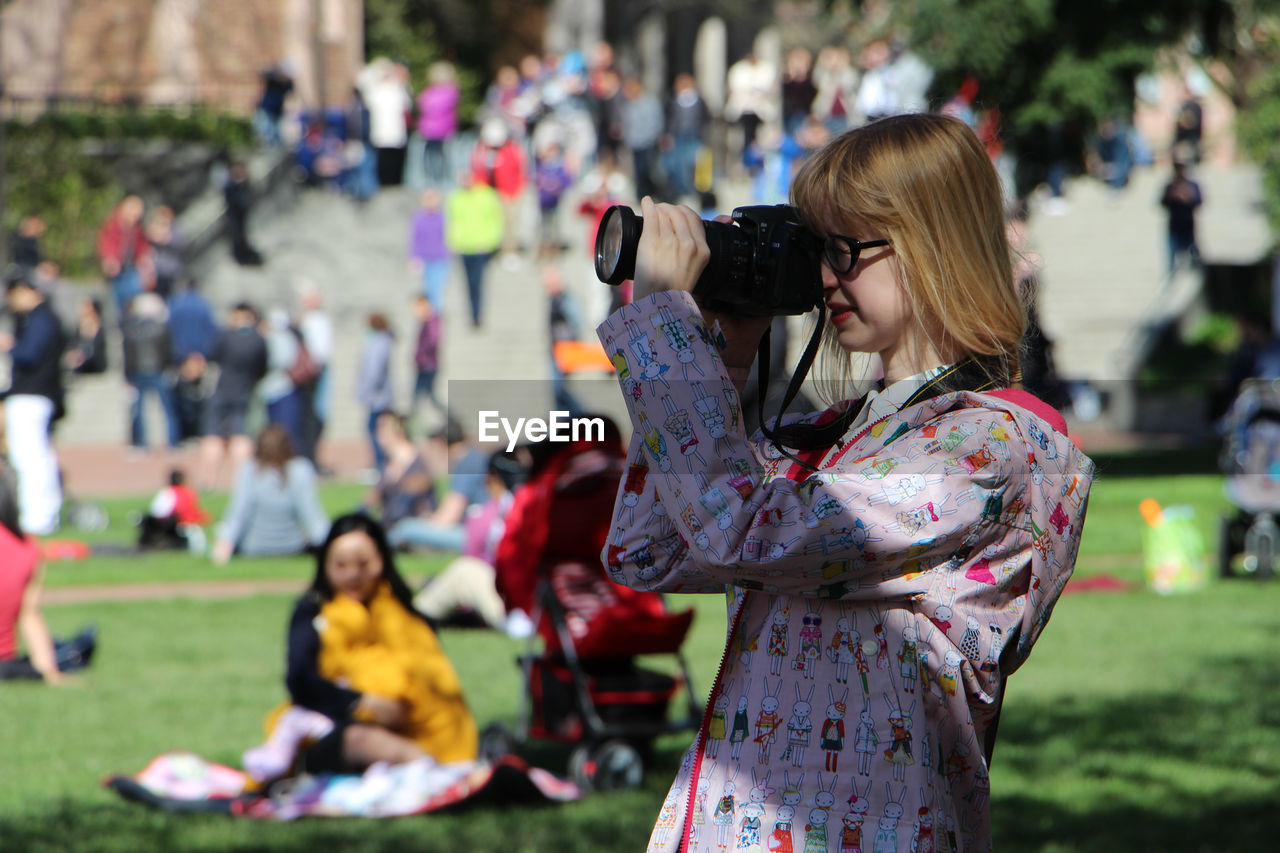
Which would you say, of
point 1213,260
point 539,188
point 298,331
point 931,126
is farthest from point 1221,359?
point 931,126

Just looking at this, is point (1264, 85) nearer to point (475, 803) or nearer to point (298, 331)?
point (298, 331)

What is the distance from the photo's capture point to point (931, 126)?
2102 millimetres

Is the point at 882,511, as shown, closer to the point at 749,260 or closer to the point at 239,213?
the point at 749,260

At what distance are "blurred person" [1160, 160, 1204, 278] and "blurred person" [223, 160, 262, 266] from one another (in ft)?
43.1

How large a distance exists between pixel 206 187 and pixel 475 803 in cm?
2468

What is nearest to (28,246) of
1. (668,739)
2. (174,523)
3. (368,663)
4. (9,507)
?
(174,523)

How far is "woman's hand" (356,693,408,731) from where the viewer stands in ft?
21.1

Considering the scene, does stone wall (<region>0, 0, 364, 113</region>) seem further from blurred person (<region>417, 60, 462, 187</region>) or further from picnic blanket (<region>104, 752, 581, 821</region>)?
picnic blanket (<region>104, 752, 581, 821</region>)

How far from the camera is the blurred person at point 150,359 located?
18188 millimetres

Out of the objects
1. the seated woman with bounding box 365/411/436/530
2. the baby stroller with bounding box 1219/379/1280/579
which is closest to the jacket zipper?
the baby stroller with bounding box 1219/379/1280/579

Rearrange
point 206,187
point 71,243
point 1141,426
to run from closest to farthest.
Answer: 1. point 1141,426
2. point 71,243
3. point 206,187

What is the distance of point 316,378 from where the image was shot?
1702cm

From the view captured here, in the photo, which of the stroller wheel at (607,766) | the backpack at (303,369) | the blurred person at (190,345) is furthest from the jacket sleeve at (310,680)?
the blurred person at (190,345)

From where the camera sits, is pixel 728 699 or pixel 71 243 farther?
pixel 71 243
